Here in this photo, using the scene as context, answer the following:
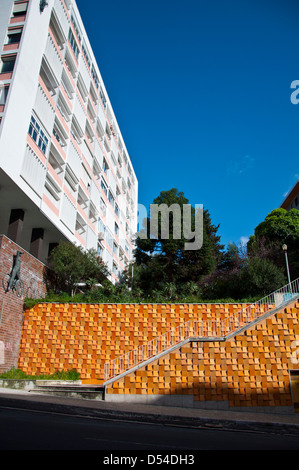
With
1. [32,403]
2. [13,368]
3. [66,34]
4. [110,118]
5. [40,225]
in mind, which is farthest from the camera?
[110,118]

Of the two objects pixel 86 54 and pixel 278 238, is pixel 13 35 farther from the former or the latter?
pixel 278 238

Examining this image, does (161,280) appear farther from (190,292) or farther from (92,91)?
(92,91)

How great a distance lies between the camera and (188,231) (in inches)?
961

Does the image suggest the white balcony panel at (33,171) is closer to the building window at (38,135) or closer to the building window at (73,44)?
the building window at (38,135)

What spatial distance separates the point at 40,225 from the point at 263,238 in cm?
1823

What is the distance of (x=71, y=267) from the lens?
62.0 feet

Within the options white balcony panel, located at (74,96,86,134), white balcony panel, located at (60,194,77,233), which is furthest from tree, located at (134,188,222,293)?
white balcony panel, located at (74,96,86,134)

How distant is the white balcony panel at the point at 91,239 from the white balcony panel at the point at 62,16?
13357 millimetres

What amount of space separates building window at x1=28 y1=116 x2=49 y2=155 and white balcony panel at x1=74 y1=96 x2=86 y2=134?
600 centimetres

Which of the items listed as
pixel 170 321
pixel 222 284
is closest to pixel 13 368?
pixel 170 321

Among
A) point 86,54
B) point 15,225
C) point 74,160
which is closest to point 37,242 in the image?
point 15,225

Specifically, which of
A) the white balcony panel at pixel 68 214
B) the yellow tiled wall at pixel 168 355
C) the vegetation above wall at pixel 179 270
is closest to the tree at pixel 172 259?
the vegetation above wall at pixel 179 270

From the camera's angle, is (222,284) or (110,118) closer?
(222,284)

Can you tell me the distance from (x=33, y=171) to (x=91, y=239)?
969 centimetres
